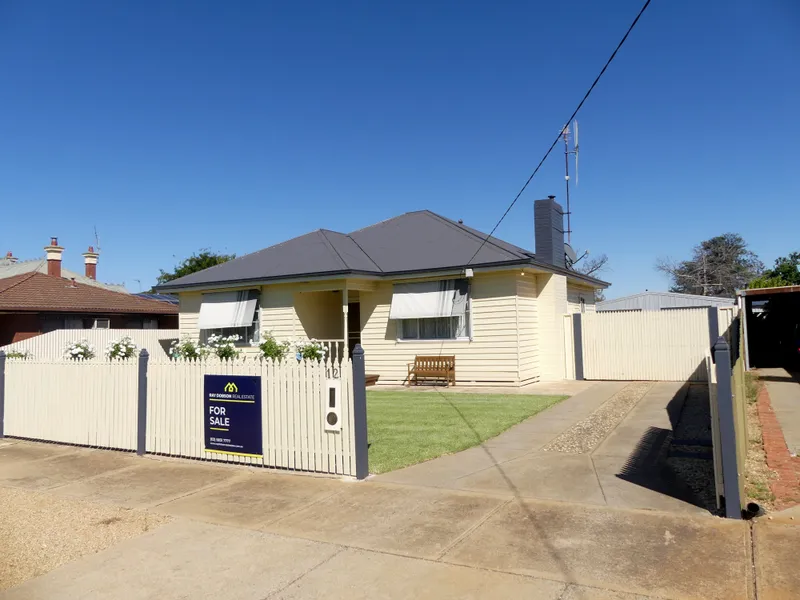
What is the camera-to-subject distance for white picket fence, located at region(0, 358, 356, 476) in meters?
7.24

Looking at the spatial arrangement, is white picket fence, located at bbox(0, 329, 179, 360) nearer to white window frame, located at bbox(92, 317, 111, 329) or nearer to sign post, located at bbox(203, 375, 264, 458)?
white window frame, located at bbox(92, 317, 111, 329)

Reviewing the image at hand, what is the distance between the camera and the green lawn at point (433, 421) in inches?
326

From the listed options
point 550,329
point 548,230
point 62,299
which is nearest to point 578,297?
point 548,230

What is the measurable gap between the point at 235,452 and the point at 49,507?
2194 mm

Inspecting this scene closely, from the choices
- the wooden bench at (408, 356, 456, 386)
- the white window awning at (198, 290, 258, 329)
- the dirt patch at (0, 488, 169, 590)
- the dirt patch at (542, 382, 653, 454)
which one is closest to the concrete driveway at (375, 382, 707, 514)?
the dirt patch at (542, 382, 653, 454)

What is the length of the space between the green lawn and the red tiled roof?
1557 cm

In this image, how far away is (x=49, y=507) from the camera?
21.1 feet

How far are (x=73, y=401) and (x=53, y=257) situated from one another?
73.1 feet

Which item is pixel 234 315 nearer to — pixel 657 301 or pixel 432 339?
pixel 432 339

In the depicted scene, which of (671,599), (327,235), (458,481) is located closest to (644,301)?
(327,235)

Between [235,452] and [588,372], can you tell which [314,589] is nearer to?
[235,452]

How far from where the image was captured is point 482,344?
15.8m

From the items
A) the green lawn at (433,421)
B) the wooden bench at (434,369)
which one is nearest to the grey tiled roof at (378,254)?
the wooden bench at (434,369)

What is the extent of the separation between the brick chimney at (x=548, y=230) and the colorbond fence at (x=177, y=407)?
12.0 metres
